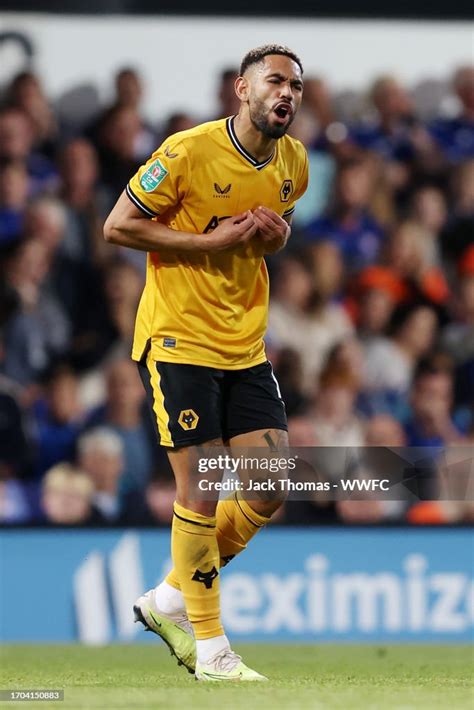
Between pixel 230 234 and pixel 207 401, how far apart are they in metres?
0.63

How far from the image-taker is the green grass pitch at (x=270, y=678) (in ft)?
14.5

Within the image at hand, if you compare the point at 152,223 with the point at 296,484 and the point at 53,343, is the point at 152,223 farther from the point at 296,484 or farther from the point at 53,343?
the point at 53,343

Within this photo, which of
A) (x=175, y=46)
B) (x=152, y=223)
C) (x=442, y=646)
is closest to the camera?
(x=152, y=223)

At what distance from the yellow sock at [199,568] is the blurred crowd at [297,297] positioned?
3.21 meters

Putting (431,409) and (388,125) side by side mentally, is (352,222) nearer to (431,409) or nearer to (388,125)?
(388,125)

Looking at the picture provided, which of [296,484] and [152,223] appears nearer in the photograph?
[152,223]

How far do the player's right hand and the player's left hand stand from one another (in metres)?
0.03

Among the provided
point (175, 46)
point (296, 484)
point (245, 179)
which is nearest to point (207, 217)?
point (245, 179)

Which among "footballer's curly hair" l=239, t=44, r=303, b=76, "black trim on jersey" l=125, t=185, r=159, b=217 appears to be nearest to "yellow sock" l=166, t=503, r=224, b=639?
"black trim on jersey" l=125, t=185, r=159, b=217

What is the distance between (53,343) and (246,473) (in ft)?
13.6

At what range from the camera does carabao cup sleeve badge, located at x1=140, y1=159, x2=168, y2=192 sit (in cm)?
523

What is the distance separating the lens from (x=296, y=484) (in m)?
8.32

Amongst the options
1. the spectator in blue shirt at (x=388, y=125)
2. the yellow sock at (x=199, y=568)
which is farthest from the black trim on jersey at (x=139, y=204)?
the spectator in blue shirt at (x=388, y=125)

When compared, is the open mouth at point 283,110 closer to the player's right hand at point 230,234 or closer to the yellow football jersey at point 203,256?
the yellow football jersey at point 203,256
